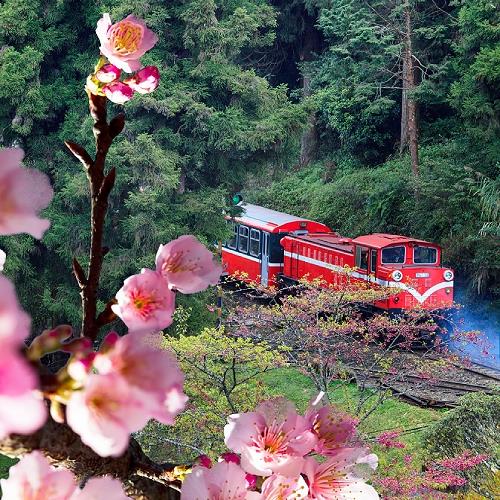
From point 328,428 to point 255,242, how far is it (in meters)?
10.5

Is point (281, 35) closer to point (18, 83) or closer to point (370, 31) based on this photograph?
point (370, 31)

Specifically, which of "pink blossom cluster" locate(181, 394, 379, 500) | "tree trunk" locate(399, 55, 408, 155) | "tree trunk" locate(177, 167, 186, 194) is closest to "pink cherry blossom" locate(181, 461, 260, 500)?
"pink blossom cluster" locate(181, 394, 379, 500)

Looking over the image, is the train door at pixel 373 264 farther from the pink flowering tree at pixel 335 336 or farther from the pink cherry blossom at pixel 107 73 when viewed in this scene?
the pink cherry blossom at pixel 107 73

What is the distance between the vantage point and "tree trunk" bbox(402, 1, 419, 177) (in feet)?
39.4

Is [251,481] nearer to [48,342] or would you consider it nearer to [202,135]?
[48,342]

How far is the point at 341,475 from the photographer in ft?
1.77

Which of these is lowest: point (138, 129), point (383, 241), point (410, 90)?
point (383, 241)

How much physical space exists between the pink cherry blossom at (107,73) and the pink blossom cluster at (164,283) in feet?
0.36

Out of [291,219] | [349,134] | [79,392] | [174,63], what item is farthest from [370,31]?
[79,392]

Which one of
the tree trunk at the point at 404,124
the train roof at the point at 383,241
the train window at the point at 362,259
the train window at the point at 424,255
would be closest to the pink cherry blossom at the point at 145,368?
the train roof at the point at 383,241

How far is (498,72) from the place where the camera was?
420 inches

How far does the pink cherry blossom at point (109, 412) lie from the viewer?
28cm

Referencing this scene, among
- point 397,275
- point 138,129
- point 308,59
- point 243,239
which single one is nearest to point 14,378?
point 138,129

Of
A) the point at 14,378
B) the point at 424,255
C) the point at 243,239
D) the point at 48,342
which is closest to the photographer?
the point at 14,378
